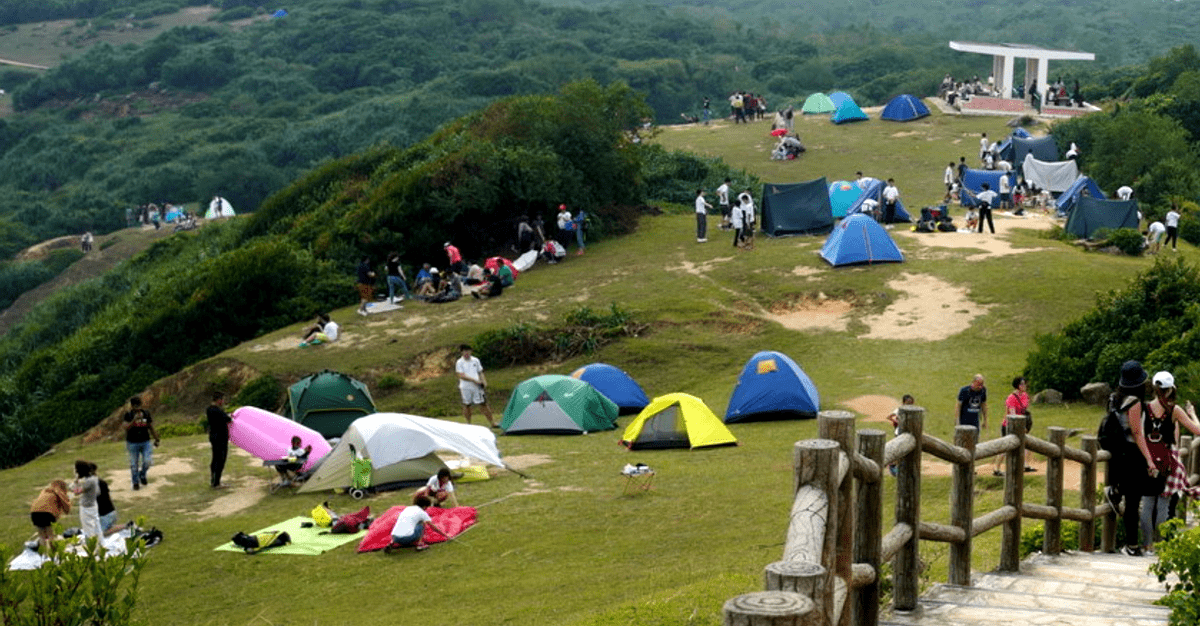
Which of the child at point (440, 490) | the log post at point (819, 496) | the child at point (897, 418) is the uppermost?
the log post at point (819, 496)

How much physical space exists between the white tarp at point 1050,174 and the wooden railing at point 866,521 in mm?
34864

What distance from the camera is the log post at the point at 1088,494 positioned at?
1080 centimetres

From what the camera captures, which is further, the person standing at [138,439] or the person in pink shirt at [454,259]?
the person in pink shirt at [454,259]

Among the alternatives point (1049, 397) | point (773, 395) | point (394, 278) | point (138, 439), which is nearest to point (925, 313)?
point (1049, 397)

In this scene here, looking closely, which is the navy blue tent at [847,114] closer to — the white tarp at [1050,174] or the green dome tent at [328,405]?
the white tarp at [1050,174]

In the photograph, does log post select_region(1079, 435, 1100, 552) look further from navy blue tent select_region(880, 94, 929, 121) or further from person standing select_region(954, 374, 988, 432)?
navy blue tent select_region(880, 94, 929, 121)

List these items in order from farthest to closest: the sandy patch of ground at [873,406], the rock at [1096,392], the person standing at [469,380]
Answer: the person standing at [469,380], the sandy patch of ground at [873,406], the rock at [1096,392]

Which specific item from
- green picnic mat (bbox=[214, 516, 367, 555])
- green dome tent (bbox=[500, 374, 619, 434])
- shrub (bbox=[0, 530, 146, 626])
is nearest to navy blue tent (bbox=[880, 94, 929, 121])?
green dome tent (bbox=[500, 374, 619, 434])

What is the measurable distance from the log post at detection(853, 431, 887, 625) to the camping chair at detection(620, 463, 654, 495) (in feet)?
35.5

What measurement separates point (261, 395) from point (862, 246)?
14.1 metres

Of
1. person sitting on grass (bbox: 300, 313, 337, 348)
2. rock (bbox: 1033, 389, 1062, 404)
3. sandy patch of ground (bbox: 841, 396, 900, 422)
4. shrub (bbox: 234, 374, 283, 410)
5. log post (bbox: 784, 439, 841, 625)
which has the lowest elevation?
shrub (bbox: 234, 374, 283, 410)

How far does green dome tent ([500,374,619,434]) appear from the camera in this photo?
23.5m

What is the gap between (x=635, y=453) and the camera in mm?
21141

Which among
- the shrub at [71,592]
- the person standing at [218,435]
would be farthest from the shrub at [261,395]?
the shrub at [71,592]
